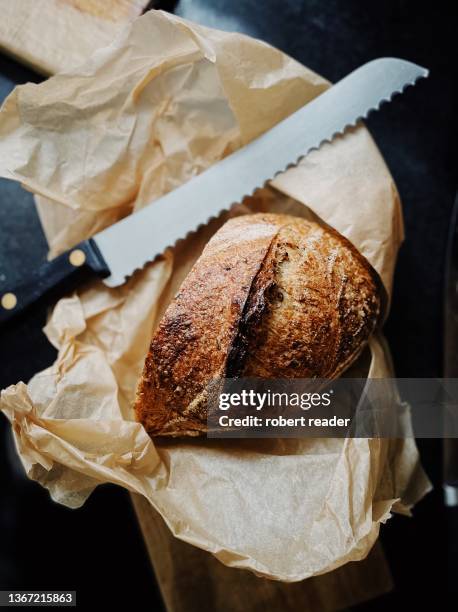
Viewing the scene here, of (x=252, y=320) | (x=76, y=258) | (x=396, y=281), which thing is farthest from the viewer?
(x=396, y=281)

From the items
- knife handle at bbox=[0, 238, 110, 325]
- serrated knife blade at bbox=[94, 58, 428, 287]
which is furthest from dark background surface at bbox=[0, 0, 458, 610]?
serrated knife blade at bbox=[94, 58, 428, 287]

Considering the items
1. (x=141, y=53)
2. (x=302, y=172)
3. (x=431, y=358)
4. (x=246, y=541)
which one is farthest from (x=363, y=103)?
(x=246, y=541)

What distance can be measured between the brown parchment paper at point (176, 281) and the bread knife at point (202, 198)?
1.4 inches

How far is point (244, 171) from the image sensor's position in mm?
1008

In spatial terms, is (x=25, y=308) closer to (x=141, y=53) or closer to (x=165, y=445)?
A: (x=165, y=445)

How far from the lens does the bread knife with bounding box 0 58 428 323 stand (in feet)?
3.24

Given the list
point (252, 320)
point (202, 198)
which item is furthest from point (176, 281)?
point (252, 320)

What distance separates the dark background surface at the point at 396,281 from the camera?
1.08 metres

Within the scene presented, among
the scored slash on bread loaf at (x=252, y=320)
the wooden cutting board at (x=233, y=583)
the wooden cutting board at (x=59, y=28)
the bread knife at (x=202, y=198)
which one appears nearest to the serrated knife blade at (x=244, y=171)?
the bread knife at (x=202, y=198)

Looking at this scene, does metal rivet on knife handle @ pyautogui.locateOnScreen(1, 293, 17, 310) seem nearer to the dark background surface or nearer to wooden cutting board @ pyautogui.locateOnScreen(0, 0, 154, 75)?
the dark background surface

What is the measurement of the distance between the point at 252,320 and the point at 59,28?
2.17 ft

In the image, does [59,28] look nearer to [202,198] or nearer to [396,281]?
[202,198]

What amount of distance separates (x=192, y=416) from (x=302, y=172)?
439 millimetres

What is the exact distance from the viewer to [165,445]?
0.95m
